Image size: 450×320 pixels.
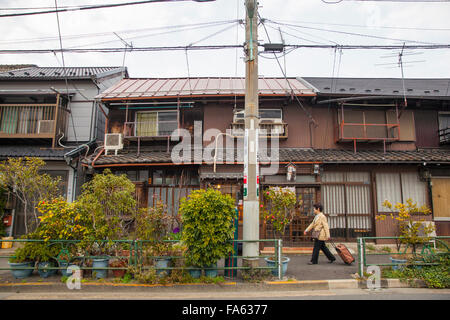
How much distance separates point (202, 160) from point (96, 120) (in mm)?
6995

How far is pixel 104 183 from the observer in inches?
272

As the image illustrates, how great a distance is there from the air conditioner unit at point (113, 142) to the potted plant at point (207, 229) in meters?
7.51

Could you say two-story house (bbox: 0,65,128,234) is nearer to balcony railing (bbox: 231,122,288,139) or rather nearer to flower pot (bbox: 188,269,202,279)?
balcony railing (bbox: 231,122,288,139)

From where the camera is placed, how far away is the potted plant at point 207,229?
253 inches

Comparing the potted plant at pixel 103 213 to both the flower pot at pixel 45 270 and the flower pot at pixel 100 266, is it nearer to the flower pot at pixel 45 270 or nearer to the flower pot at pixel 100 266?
the flower pot at pixel 100 266

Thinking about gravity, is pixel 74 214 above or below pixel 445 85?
below

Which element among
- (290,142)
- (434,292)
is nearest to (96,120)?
(290,142)

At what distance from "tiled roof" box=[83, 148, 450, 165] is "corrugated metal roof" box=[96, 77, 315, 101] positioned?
280cm

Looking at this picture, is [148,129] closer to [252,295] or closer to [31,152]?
[31,152]

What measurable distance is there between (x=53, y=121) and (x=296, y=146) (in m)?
11.9

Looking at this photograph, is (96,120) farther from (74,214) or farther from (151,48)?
(74,214)

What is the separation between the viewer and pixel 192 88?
560 inches

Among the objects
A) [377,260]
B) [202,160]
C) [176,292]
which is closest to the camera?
[176,292]

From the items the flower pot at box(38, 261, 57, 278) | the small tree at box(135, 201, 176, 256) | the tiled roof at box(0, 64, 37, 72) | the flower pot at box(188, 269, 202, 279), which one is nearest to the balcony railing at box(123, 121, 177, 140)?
the small tree at box(135, 201, 176, 256)
